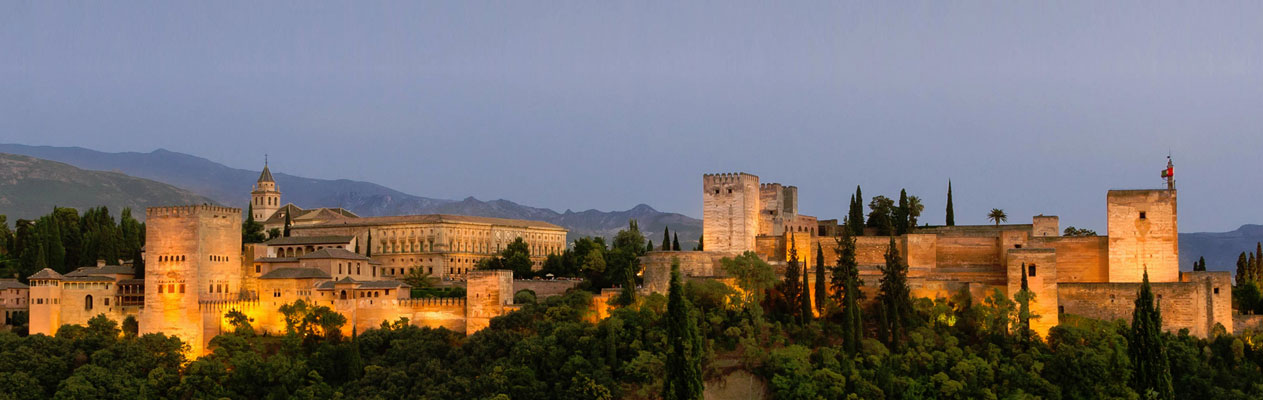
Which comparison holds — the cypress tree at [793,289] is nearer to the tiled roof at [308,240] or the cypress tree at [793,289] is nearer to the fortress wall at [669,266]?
the fortress wall at [669,266]

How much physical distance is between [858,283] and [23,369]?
30.3 metres

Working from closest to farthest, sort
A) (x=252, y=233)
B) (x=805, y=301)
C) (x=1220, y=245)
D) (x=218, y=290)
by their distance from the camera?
(x=805, y=301)
(x=218, y=290)
(x=252, y=233)
(x=1220, y=245)

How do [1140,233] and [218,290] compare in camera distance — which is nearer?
[1140,233]

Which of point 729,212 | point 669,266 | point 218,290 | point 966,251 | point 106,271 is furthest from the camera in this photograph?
point 729,212

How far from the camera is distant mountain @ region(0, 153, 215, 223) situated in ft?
506

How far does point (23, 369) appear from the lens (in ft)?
133

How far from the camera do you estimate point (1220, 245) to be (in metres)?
157

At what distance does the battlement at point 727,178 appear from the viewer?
49156 millimetres

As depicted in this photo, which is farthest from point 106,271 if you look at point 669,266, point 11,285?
point 669,266

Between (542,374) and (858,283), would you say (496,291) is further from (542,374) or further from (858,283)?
(858,283)

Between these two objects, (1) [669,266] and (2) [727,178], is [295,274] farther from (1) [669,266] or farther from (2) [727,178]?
(2) [727,178]

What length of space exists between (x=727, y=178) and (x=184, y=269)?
2252 centimetres

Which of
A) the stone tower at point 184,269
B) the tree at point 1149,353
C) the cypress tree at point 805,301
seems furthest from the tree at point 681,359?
the stone tower at point 184,269

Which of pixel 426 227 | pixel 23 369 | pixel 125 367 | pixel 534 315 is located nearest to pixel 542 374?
pixel 534 315
